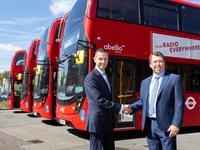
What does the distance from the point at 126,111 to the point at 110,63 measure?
528cm

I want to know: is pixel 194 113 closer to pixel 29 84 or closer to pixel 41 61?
pixel 41 61

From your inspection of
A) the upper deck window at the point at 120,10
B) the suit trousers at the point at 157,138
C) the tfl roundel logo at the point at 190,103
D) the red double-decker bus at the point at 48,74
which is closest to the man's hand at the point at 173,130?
the suit trousers at the point at 157,138

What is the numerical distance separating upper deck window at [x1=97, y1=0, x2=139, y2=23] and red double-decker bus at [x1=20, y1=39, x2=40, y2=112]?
8.29 metres

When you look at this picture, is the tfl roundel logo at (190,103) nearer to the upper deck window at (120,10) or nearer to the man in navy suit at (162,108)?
the upper deck window at (120,10)

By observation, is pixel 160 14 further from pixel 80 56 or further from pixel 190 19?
pixel 80 56

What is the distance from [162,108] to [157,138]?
46 centimetres

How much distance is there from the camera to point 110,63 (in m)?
10.0

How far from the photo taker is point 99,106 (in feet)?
15.0

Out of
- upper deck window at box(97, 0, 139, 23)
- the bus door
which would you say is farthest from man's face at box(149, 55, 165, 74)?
upper deck window at box(97, 0, 139, 23)

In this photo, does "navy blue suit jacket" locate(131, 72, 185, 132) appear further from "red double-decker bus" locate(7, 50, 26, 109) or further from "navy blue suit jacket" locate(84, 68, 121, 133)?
"red double-decker bus" locate(7, 50, 26, 109)

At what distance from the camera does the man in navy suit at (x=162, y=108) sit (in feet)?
14.7

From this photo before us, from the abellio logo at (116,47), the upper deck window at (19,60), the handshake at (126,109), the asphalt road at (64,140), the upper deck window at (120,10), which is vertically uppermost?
the upper deck window at (120,10)

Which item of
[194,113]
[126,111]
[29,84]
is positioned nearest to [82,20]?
[194,113]

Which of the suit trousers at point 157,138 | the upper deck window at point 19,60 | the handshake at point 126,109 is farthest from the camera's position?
the upper deck window at point 19,60
